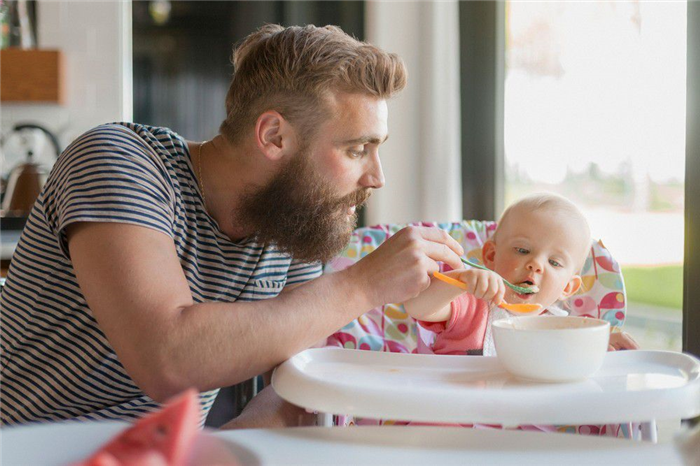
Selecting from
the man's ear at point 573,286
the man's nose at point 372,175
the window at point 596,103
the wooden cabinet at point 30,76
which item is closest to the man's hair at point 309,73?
the man's nose at point 372,175

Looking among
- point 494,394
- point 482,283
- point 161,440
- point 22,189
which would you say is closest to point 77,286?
point 482,283

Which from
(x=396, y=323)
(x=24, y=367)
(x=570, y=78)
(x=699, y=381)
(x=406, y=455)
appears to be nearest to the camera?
(x=406, y=455)

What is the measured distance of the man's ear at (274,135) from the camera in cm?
143

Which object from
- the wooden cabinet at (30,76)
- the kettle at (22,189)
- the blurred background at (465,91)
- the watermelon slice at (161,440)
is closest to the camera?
the watermelon slice at (161,440)

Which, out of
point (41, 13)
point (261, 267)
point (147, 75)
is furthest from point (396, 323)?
point (41, 13)

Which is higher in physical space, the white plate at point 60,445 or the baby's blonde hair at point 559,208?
the baby's blonde hair at point 559,208

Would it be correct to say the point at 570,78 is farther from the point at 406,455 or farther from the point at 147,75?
the point at 406,455

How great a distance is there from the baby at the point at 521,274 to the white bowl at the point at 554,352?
0.49 meters

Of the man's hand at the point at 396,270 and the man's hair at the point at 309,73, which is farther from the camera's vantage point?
the man's hair at the point at 309,73

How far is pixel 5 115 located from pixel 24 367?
2497mm

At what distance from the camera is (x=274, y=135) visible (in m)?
1.45

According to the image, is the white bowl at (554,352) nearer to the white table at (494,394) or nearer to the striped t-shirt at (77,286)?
the white table at (494,394)

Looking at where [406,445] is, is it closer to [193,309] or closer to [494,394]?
[494,394]

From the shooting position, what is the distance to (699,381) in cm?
83
